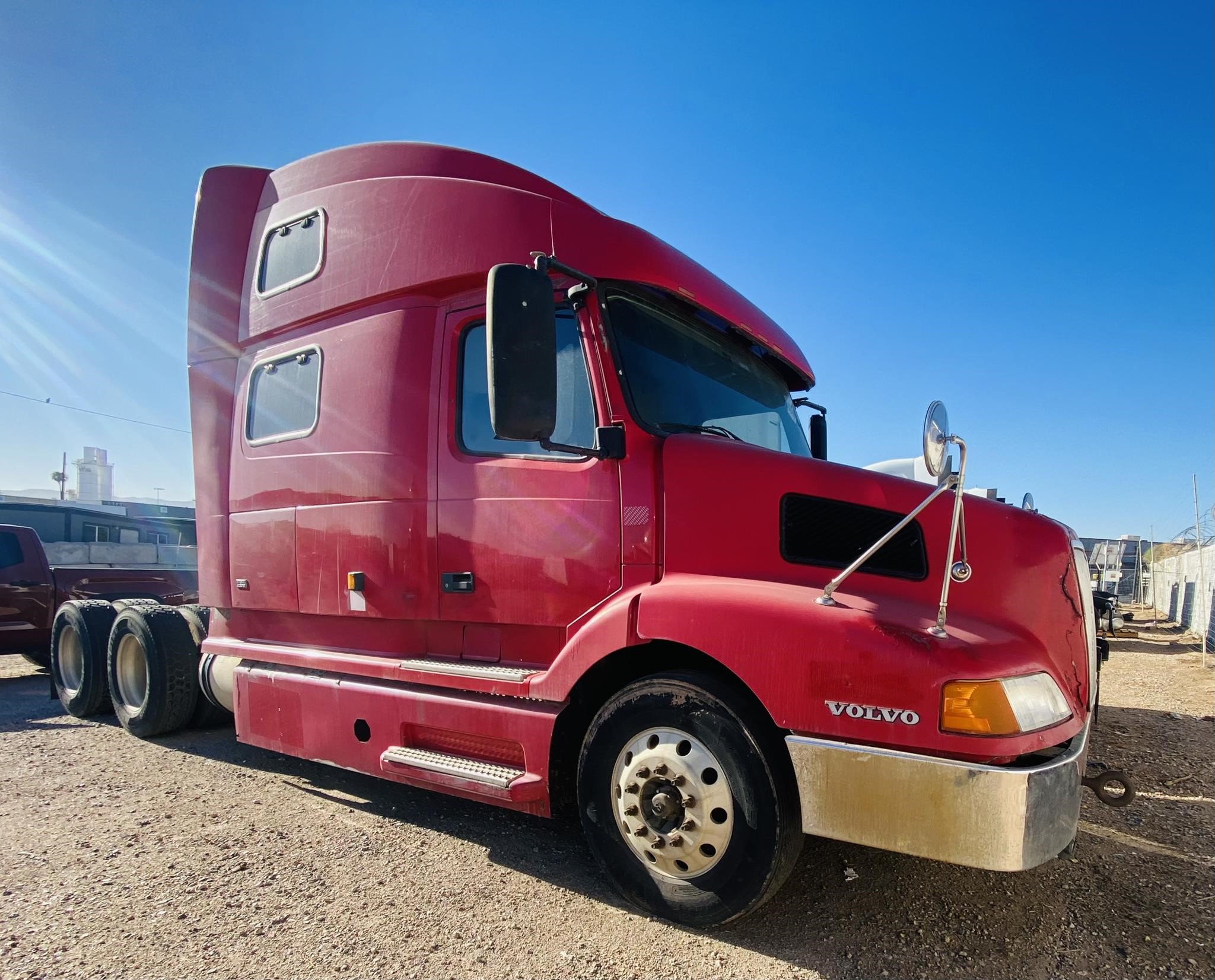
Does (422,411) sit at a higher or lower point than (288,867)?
higher

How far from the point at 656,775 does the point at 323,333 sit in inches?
114

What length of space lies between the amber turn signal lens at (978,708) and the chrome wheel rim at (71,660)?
667 cm

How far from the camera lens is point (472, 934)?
262 centimetres

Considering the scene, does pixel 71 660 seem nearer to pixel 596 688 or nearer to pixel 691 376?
pixel 596 688

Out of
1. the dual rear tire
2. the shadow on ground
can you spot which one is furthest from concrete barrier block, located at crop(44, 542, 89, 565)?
the shadow on ground

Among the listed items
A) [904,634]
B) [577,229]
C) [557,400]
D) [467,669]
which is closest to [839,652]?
[904,634]

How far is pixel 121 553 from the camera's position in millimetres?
11750

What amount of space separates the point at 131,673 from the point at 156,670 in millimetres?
630

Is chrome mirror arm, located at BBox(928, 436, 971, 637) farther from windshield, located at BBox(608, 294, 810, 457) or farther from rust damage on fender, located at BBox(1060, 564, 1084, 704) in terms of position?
windshield, located at BBox(608, 294, 810, 457)

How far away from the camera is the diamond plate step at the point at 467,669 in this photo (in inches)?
123

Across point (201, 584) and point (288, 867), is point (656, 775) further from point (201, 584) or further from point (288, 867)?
point (201, 584)

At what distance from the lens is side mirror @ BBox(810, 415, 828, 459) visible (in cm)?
499

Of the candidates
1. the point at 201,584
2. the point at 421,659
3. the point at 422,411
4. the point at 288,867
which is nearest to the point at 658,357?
the point at 422,411

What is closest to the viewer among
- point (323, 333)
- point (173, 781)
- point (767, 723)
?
point (767, 723)
